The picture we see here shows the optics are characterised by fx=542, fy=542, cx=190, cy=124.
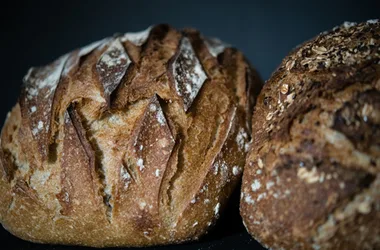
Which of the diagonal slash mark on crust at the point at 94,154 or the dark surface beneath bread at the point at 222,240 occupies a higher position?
the diagonal slash mark on crust at the point at 94,154

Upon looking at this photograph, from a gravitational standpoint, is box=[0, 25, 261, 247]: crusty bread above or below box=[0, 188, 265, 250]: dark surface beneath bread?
above

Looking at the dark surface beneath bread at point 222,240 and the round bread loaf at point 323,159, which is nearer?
the round bread loaf at point 323,159

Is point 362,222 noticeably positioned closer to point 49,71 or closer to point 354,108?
point 354,108

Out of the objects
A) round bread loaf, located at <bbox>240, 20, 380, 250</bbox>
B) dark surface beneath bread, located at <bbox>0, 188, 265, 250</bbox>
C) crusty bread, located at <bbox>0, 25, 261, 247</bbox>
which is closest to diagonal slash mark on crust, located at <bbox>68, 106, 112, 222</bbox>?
crusty bread, located at <bbox>0, 25, 261, 247</bbox>

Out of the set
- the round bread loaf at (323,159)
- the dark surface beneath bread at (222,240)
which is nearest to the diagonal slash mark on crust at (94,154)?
the dark surface beneath bread at (222,240)

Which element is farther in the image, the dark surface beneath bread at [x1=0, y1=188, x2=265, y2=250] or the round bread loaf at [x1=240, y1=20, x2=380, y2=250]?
the dark surface beneath bread at [x1=0, y1=188, x2=265, y2=250]

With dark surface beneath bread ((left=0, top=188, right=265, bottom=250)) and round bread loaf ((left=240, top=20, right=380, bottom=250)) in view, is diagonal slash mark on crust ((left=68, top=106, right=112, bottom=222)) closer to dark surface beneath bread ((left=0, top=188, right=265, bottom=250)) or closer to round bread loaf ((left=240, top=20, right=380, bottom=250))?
dark surface beneath bread ((left=0, top=188, right=265, bottom=250))

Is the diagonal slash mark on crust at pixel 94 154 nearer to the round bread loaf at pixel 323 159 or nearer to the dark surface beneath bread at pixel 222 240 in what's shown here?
the dark surface beneath bread at pixel 222 240
